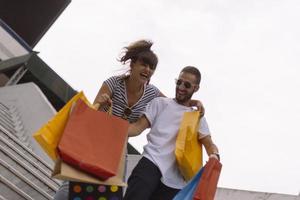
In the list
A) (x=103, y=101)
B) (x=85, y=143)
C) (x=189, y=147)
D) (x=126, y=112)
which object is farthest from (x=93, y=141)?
(x=189, y=147)

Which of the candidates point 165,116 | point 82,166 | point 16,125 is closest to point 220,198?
point 165,116

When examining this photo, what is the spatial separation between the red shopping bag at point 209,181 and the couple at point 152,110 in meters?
0.15

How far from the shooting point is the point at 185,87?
7.57ft

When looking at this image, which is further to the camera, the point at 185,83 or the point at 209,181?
the point at 185,83

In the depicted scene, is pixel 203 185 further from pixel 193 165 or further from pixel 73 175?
pixel 73 175

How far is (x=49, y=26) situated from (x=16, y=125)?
47.3ft

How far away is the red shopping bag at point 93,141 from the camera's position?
5.65 ft

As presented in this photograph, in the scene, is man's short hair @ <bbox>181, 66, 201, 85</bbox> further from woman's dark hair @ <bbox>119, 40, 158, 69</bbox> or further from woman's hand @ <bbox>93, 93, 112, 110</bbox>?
woman's hand @ <bbox>93, 93, 112, 110</bbox>

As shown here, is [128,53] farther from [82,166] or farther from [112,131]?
[82,166]

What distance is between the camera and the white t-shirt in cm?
214

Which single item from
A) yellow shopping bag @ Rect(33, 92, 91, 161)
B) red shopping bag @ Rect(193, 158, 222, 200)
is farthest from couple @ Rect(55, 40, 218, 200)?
yellow shopping bag @ Rect(33, 92, 91, 161)

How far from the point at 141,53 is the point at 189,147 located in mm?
536

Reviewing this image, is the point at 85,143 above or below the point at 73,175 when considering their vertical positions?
above

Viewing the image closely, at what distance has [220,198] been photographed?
10.9 feet
